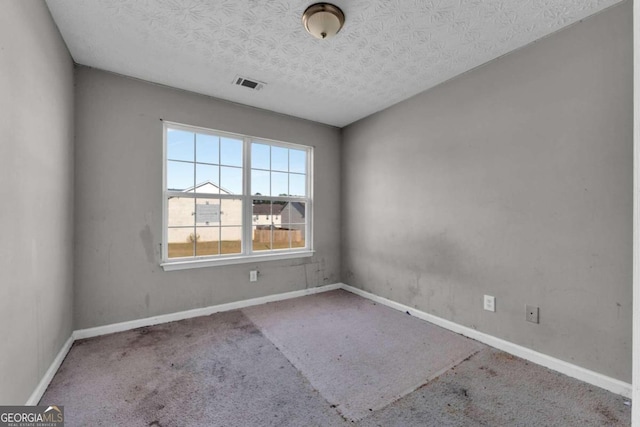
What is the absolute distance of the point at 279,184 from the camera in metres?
3.64

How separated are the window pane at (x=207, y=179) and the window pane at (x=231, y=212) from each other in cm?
18

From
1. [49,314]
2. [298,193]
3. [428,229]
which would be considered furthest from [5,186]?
[428,229]

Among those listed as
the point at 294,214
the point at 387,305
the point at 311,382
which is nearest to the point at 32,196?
the point at 311,382

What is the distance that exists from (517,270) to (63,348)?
Result: 12.0 feet

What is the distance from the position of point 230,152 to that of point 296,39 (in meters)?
1.60

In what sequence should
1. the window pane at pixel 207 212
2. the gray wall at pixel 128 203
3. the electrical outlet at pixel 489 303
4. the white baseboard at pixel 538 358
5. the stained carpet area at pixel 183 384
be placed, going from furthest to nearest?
the window pane at pixel 207 212 → the gray wall at pixel 128 203 → the electrical outlet at pixel 489 303 → the white baseboard at pixel 538 358 → the stained carpet area at pixel 183 384

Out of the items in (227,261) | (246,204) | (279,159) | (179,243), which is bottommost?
(227,261)

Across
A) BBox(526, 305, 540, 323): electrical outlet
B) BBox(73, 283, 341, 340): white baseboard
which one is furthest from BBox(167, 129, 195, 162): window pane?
BBox(526, 305, 540, 323): electrical outlet

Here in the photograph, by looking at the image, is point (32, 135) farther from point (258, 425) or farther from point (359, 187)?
point (359, 187)

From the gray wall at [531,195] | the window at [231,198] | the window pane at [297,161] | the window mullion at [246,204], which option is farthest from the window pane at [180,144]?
the gray wall at [531,195]

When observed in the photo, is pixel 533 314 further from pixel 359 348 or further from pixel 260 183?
pixel 260 183

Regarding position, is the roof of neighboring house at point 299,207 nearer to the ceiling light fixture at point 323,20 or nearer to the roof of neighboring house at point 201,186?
the roof of neighboring house at point 201,186

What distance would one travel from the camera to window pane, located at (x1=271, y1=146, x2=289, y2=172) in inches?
142

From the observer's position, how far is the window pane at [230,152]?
10.5ft
